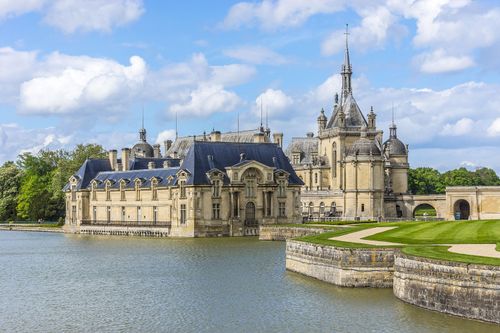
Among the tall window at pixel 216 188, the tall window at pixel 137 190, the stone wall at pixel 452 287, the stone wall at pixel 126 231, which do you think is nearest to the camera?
the stone wall at pixel 452 287

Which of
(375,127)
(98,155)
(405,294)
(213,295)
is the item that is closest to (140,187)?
(98,155)

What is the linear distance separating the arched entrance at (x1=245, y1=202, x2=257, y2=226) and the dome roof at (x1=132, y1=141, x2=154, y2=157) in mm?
53570

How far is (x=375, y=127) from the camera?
392ft

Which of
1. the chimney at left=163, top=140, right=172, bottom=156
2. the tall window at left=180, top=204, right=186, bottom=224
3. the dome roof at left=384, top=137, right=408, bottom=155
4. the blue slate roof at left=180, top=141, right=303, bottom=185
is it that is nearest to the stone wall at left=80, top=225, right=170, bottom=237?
the tall window at left=180, top=204, right=186, bottom=224

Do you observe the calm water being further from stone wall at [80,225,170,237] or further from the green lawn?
stone wall at [80,225,170,237]

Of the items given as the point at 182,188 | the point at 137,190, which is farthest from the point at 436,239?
the point at 137,190

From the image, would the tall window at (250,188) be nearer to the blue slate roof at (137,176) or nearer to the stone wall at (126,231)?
the blue slate roof at (137,176)

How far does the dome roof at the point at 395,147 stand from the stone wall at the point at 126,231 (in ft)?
144

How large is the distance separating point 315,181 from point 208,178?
43575mm

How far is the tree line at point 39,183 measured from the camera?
11778 centimetres

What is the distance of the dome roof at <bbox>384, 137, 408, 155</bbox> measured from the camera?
119706 mm

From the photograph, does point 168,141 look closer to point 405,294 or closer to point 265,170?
point 265,170

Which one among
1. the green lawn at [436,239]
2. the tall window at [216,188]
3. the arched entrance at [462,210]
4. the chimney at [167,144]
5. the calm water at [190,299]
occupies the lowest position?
the calm water at [190,299]

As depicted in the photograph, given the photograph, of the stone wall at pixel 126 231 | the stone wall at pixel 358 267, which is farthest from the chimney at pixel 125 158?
the stone wall at pixel 358 267
